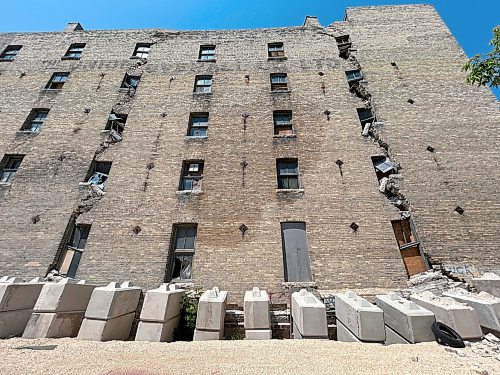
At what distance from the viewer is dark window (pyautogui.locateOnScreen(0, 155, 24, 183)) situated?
1104 cm

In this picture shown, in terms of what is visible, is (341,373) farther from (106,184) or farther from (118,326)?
(106,184)

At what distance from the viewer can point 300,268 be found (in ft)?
28.0

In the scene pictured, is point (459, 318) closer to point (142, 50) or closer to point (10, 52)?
point (142, 50)

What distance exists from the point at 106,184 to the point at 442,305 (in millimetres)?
11452

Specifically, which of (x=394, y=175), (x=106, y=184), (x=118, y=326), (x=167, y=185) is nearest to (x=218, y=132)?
(x=167, y=185)

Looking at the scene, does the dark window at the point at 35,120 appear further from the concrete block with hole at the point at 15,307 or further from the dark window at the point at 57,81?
the concrete block with hole at the point at 15,307

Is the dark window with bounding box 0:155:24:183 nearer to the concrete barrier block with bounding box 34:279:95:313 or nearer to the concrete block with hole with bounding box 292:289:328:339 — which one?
the concrete barrier block with bounding box 34:279:95:313

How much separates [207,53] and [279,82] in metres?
5.65

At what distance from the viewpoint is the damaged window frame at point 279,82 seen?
13.8 m

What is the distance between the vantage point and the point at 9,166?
11461 millimetres

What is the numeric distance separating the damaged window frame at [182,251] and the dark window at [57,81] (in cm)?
1251

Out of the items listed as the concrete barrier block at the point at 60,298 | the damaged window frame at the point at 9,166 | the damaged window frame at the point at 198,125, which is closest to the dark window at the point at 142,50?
the damaged window frame at the point at 198,125

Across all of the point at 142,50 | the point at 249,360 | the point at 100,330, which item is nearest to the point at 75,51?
the point at 142,50

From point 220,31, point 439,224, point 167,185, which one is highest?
point 220,31
